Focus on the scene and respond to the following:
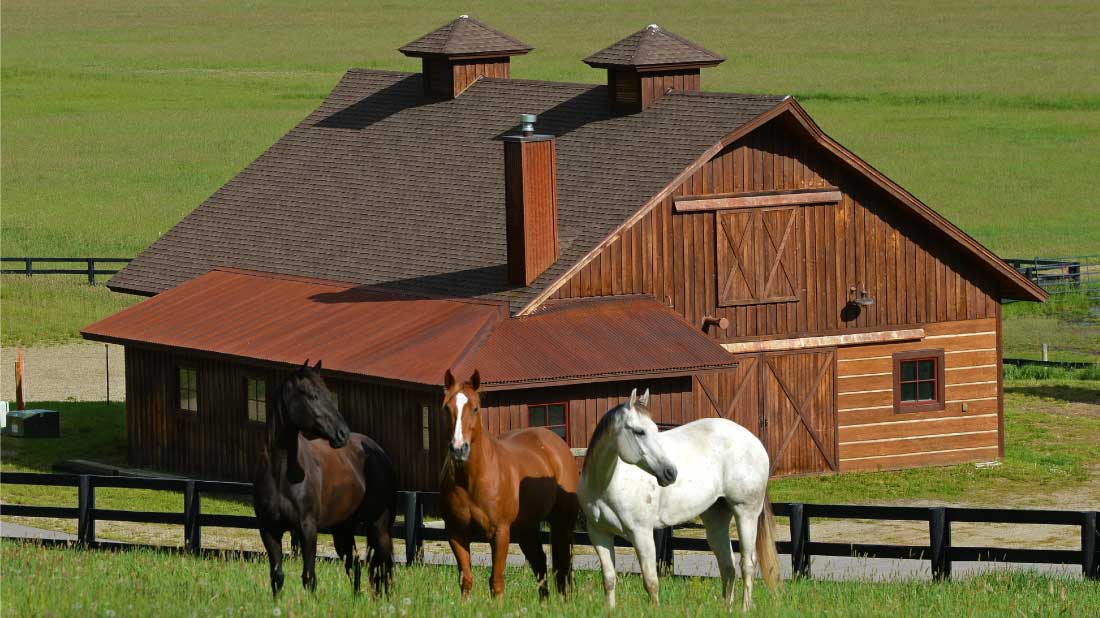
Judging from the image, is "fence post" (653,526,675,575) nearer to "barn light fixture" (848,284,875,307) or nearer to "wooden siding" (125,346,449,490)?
"wooden siding" (125,346,449,490)

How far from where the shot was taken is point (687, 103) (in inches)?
1266

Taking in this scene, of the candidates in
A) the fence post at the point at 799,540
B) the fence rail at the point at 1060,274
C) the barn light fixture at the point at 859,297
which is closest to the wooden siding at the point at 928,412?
the barn light fixture at the point at 859,297

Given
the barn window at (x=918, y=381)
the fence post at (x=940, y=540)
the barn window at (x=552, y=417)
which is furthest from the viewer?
the barn window at (x=918, y=381)

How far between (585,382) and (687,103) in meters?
6.48

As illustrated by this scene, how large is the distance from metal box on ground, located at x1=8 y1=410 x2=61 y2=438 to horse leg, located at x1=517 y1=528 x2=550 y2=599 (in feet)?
63.4

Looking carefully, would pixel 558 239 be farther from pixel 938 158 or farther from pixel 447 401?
pixel 938 158

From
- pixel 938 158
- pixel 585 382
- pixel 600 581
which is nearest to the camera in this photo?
pixel 600 581

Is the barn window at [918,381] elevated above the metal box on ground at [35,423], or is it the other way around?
the barn window at [918,381]

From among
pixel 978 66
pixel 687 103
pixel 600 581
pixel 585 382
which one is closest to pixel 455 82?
pixel 687 103

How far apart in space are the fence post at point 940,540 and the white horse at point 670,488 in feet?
11.5

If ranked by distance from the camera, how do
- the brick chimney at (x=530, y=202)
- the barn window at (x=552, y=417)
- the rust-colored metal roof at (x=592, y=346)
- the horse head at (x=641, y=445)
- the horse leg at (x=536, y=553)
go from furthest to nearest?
the brick chimney at (x=530, y=202) → the barn window at (x=552, y=417) → the rust-colored metal roof at (x=592, y=346) → the horse leg at (x=536, y=553) → the horse head at (x=641, y=445)

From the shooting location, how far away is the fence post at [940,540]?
68.5 ft

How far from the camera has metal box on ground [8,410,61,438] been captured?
Result: 34.6 m

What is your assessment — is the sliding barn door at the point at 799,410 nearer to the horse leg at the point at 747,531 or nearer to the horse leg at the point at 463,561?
the horse leg at the point at 747,531
